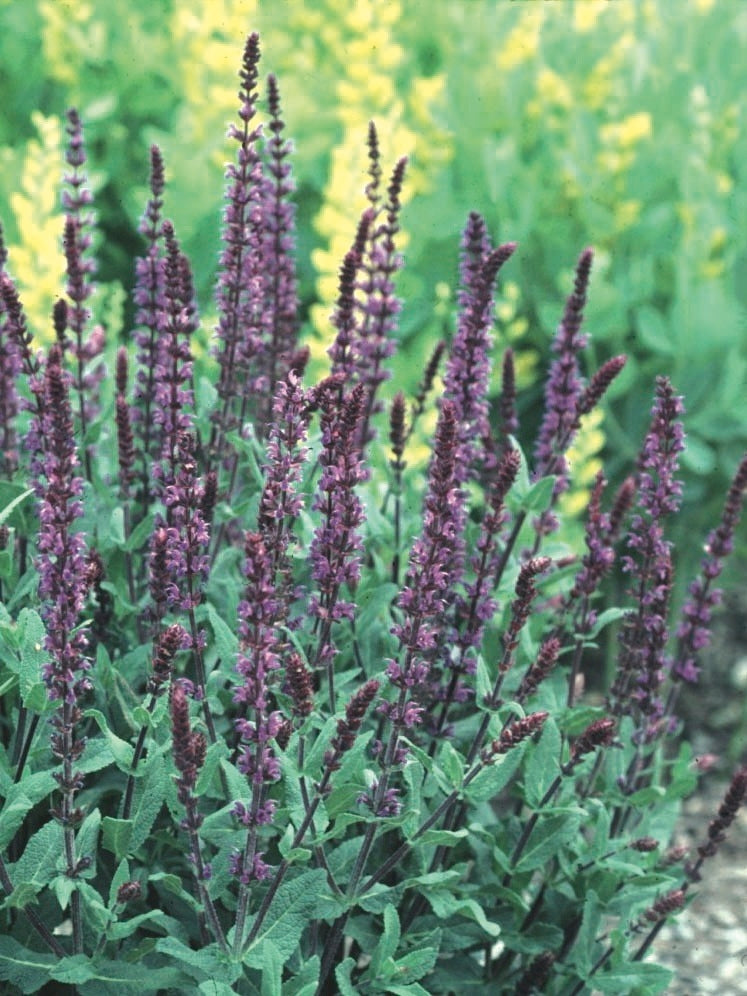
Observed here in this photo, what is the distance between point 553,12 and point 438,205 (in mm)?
1595

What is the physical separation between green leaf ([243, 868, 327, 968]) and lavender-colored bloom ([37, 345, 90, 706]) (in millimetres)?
592

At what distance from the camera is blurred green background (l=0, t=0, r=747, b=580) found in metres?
5.79

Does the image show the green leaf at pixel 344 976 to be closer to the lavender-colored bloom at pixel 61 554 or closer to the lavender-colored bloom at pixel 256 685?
the lavender-colored bloom at pixel 256 685

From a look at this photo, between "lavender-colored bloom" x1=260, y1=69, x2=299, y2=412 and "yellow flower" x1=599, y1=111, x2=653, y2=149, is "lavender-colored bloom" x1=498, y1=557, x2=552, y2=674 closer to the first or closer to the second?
"lavender-colored bloom" x1=260, y1=69, x2=299, y2=412

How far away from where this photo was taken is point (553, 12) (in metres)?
6.93

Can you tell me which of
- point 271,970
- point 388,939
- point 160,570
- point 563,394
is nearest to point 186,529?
point 160,570

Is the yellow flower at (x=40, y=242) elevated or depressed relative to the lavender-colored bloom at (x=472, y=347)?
elevated

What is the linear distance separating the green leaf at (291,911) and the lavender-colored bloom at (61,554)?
1.94 feet

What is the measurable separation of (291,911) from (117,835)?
35 centimetres

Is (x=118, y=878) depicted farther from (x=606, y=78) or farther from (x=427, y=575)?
(x=606, y=78)

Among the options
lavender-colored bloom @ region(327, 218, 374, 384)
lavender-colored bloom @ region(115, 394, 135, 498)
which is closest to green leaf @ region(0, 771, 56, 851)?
lavender-colored bloom @ region(115, 394, 135, 498)

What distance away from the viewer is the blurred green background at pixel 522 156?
579cm

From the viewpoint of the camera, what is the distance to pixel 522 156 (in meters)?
6.70

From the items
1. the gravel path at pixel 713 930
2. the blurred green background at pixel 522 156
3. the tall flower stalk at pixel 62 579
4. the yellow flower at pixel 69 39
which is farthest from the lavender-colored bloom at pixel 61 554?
the yellow flower at pixel 69 39
